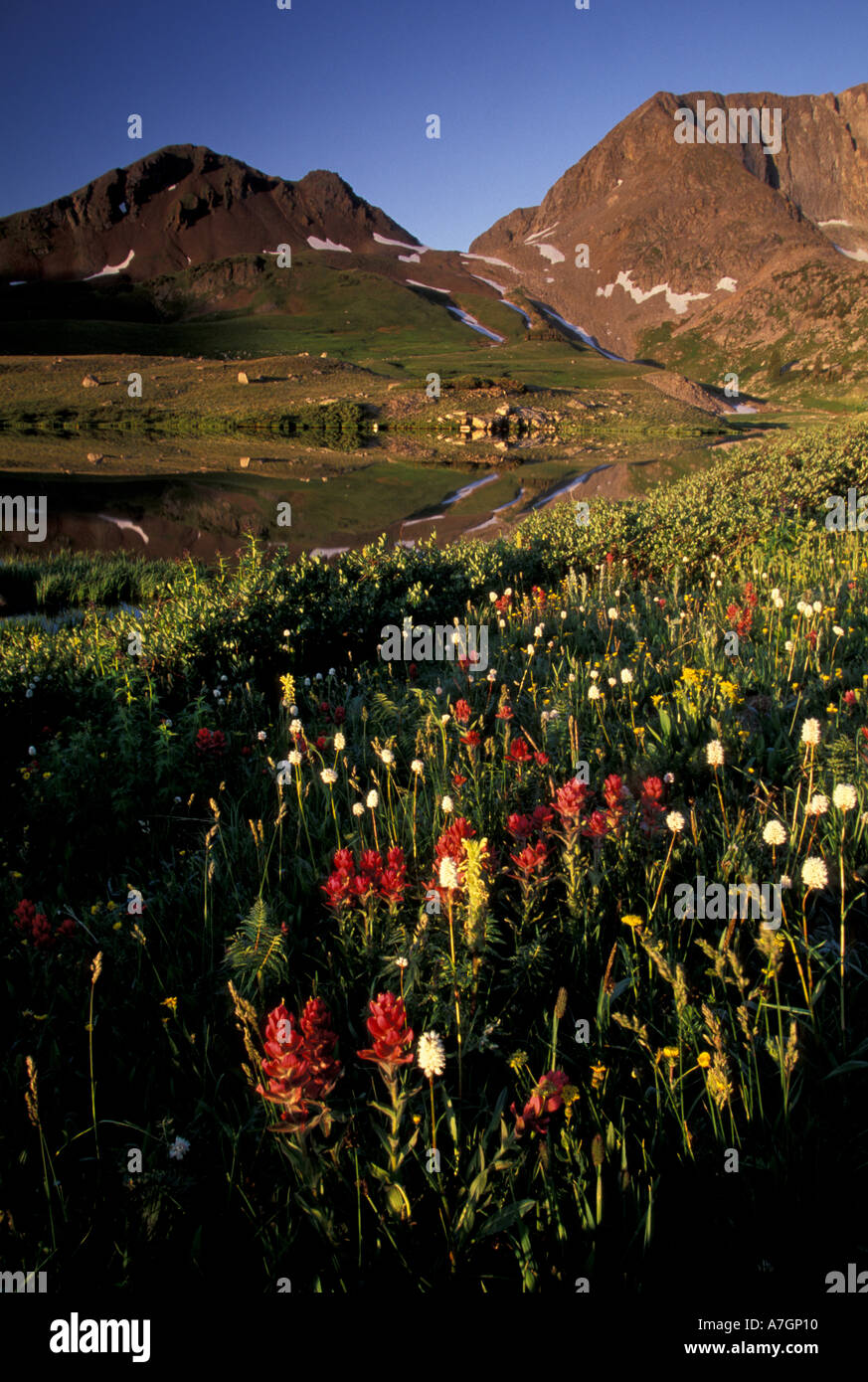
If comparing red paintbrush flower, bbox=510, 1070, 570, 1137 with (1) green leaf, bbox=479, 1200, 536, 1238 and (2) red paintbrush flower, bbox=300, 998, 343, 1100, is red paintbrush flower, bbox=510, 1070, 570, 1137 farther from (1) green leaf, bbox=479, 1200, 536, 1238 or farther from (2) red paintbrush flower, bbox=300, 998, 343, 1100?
(2) red paintbrush flower, bbox=300, 998, 343, 1100

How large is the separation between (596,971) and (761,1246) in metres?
1.12

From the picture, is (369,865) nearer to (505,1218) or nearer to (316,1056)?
(316,1056)

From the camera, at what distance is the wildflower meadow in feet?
6.28

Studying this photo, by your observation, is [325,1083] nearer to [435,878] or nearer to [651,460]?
[435,878]

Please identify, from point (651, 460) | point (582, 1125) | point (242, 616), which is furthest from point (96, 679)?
point (651, 460)

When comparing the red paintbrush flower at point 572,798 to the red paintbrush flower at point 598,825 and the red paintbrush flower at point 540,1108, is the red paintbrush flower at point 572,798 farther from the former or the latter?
the red paintbrush flower at point 540,1108

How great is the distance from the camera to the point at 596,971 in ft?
9.54

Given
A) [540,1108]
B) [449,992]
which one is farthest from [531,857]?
[540,1108]

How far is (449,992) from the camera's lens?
276 cm

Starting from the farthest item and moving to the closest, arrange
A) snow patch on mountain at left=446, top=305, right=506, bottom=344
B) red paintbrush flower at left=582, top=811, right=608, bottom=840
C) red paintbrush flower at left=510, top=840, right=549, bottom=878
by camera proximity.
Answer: snow patch on mountain at left=446, top=305, right=506, bottom=344 → red paintbrush flower at left=582, top=811, right=608, bottom=840 → red paintbrush flower at left=510, top=840, right=549, bottom=878

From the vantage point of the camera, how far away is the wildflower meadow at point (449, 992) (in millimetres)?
1915

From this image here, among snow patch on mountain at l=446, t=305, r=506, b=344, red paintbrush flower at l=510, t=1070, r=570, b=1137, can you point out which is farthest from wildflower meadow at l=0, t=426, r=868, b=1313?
snow patch on mountain at l=446, t=305, r=506, b=344
